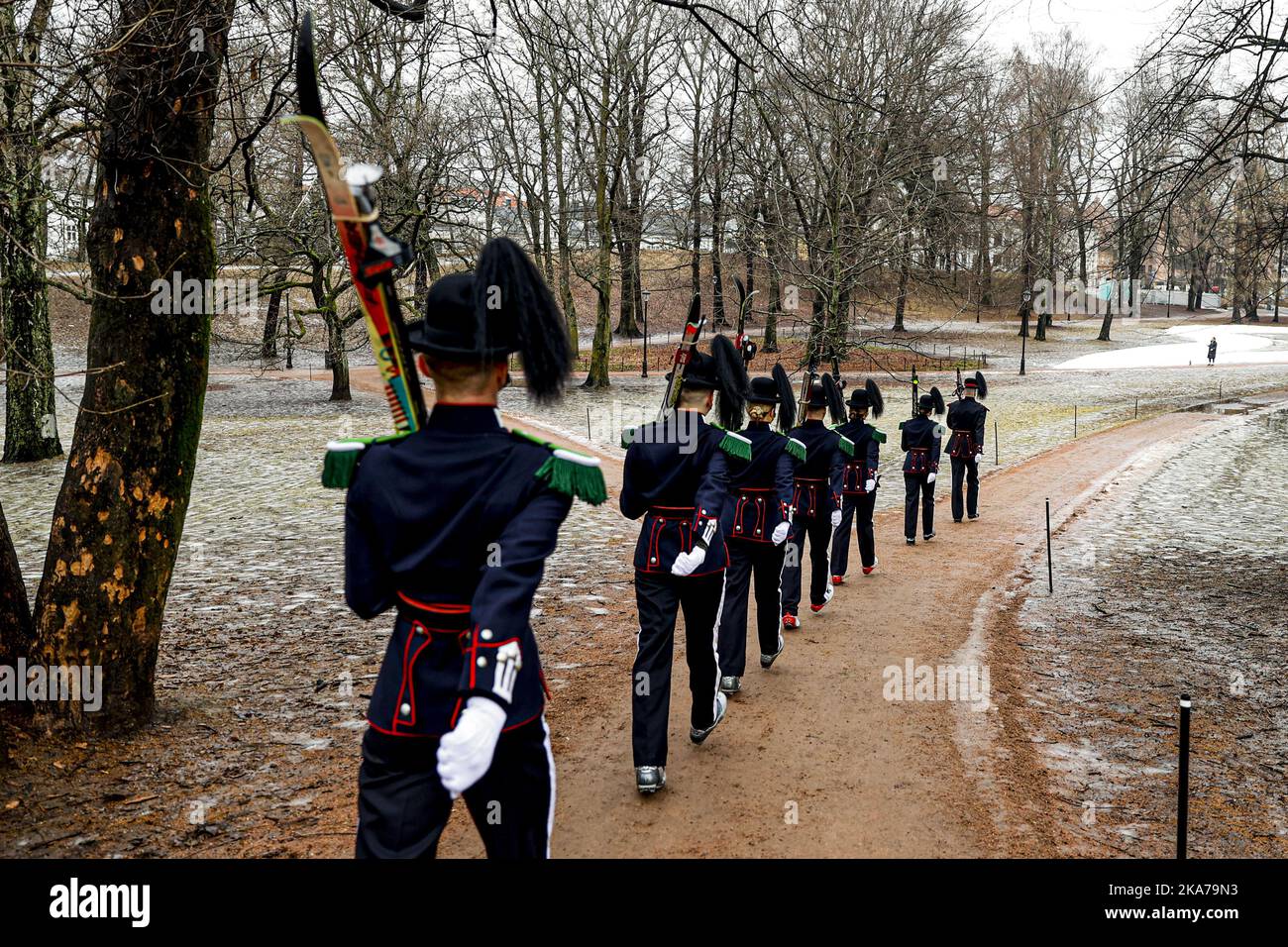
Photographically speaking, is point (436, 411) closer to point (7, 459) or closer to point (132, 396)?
point (132, 396)

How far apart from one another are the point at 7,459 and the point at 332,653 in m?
13.7

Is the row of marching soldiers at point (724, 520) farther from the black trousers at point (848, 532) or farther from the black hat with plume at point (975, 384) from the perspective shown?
the black hat with plume at point (975, 384)

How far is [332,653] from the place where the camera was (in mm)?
8102

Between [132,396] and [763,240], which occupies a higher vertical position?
[763,240]

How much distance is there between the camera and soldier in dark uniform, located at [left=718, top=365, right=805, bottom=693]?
754 cm

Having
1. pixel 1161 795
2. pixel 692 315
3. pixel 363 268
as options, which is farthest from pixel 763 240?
pixel 363 268

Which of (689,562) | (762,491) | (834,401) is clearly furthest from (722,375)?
(834,401)

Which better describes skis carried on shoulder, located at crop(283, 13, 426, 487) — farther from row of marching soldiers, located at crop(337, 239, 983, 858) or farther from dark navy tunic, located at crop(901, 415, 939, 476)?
dark navy tunic, located at crop(901, 415, 939, 476)

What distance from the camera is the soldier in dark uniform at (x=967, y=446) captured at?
617 inches

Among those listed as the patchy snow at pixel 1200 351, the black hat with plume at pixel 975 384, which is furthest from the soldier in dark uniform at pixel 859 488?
the patchy snow at pixel 1200 351

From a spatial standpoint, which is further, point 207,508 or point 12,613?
point 207,508

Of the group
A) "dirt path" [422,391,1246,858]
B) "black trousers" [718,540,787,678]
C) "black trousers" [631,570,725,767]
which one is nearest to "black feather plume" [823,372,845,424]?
"dirt path" [422,391,1246,858]

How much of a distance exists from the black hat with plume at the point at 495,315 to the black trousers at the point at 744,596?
4.37 meters

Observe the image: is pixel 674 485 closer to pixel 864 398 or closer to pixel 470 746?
pixel 470 746
